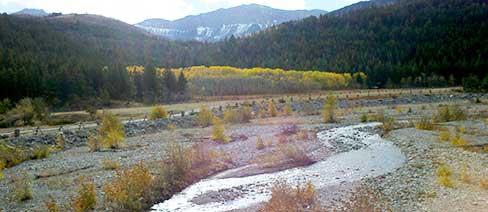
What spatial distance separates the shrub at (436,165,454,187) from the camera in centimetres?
1809

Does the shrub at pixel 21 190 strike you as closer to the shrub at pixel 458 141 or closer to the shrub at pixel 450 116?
the shrub at pixel 458 141

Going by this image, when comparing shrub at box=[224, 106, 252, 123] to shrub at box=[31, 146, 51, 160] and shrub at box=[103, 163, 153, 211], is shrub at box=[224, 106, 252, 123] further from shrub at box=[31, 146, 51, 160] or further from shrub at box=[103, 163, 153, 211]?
shrub at box=[103, 163, 153, 211]

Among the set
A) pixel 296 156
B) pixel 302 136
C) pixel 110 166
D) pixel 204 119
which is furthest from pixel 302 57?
pixel 110 166

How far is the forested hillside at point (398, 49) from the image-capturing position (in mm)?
134000

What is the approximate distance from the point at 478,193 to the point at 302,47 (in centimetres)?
17402

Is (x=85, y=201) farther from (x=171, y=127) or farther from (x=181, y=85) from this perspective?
(x=181, y=85)

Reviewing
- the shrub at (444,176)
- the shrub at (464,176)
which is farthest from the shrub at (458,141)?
the shrub at (464,176)

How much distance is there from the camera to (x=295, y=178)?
23.3 m

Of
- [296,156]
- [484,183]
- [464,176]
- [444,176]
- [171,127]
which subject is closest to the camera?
[484,183]

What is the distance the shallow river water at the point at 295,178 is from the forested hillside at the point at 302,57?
2626 inches

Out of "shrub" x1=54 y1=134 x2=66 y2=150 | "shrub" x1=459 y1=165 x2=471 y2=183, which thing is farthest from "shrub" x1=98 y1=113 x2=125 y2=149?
"shrub" x1=459 y1=165 x2=471 y2=183

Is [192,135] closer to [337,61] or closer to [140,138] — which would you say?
[140,138]

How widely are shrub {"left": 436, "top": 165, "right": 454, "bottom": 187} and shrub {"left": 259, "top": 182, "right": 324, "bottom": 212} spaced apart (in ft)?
19.5

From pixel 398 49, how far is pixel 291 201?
525 ft
